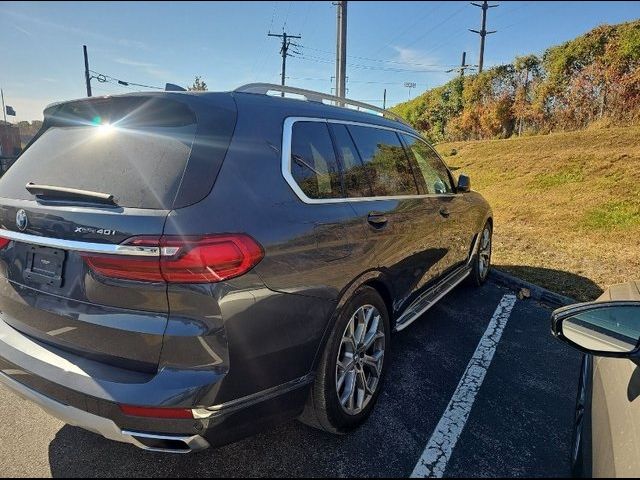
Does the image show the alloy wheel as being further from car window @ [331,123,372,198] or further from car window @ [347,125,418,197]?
car window @ [347,125,418,197]

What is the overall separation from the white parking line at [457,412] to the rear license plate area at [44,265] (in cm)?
197

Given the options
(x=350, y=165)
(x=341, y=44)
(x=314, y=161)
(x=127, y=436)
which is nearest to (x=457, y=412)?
(x=350, y=165)

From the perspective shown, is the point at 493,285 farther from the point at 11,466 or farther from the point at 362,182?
the point at 11,466

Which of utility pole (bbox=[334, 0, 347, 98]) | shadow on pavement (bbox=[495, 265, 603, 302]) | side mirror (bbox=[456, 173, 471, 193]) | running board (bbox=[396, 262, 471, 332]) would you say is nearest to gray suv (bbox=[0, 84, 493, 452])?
running board (bbox=[396, 262, 471, 332])

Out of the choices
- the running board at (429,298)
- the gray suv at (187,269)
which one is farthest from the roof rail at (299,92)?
the running board at (429,298)

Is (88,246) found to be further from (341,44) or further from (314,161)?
(341,44)

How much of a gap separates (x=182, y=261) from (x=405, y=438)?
1.68m

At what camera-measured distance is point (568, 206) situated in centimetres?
855

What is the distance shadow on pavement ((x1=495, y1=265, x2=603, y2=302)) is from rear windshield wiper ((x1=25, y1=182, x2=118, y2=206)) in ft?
15.7

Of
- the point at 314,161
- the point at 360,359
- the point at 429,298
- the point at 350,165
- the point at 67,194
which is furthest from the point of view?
the point at 429,298

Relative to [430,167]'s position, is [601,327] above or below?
below

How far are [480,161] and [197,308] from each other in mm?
14178

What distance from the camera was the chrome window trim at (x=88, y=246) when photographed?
1609 mm

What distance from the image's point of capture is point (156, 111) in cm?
198
